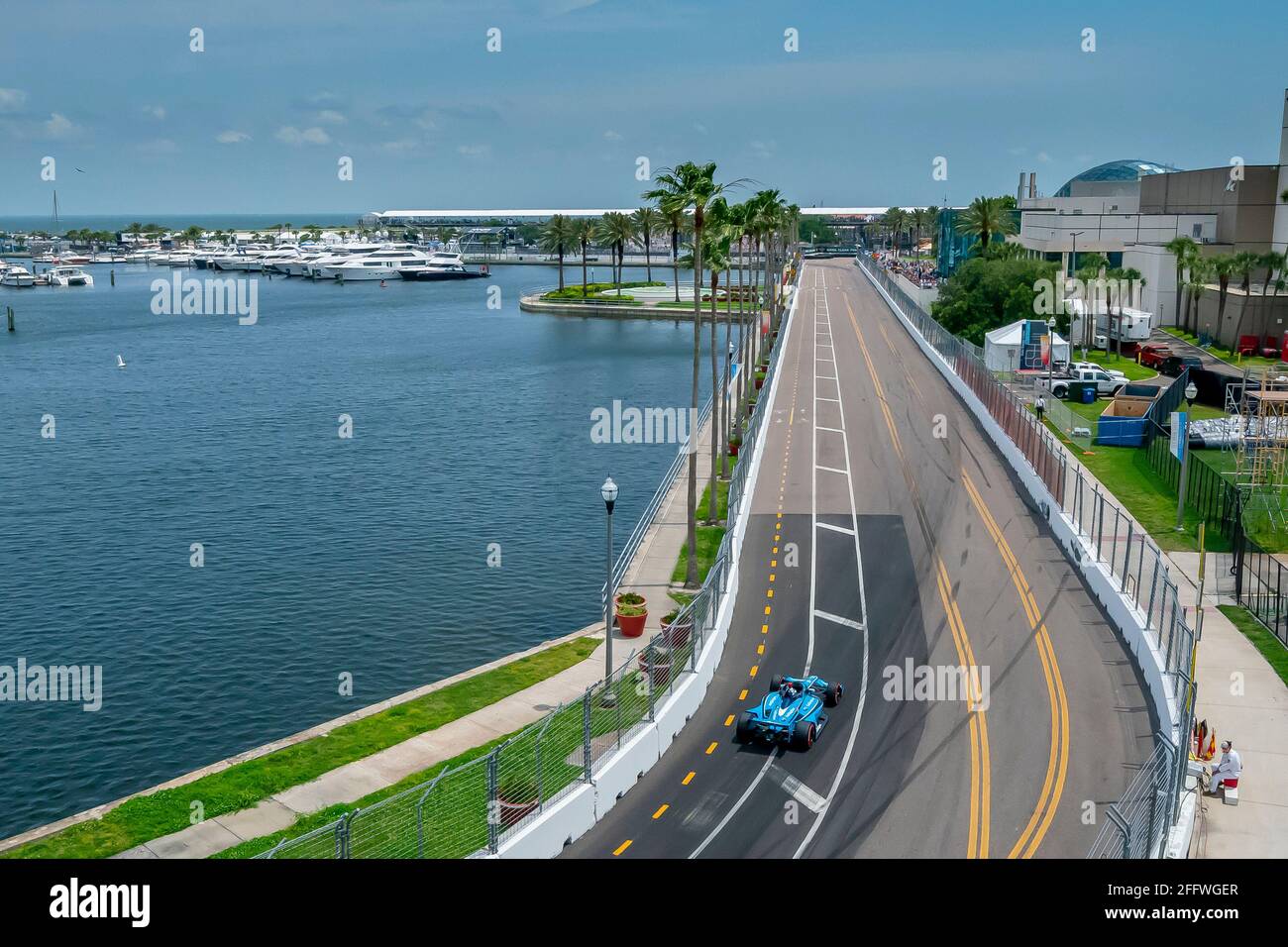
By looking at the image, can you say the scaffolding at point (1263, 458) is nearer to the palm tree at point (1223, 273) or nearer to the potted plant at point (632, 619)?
the potted plant at point (632, 619)

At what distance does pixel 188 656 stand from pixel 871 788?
85.5 feet

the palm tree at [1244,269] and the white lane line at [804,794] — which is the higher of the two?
the palm tree at [1244,269]

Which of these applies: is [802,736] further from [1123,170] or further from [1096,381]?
[1123,170]

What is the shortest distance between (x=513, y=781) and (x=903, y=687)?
12197mm

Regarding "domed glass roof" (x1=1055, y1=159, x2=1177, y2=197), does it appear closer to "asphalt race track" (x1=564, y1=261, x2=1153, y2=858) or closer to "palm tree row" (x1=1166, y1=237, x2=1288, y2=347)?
"palm tree row" (x1=1166, y1=237, x2=1288, y2=347)

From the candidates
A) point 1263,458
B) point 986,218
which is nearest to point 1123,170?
point 986,218

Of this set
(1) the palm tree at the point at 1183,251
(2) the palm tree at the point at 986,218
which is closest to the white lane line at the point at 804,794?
(1) the palm tree at the point at 1183,251

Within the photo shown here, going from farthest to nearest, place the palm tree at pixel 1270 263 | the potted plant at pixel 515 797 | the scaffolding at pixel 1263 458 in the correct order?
1. the palm tree at pixel 1270 263
2. the scaffolding at pixel 1263 458
3. the potted plant at pixel 515 797

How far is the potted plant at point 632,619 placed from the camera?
35938 mm

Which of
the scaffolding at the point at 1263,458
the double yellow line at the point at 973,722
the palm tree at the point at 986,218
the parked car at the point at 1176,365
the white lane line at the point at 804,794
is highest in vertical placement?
the palm tree at the point at 986,218

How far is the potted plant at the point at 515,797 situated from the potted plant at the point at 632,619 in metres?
13.3

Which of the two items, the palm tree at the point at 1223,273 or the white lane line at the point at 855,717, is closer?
the white lane line at the point at 855,717

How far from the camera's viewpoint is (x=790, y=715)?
27.2 metres
